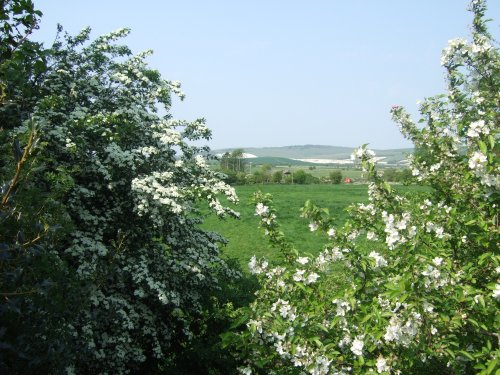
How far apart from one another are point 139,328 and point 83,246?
189 centimetres

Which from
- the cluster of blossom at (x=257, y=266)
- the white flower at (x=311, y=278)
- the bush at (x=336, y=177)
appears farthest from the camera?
the bush at (x=336, y=177)

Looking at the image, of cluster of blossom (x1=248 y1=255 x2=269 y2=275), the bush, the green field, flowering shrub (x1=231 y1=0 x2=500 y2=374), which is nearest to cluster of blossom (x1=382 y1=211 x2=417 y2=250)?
flowering shrub (x1=231 y1=0 x2=500 y2=374)

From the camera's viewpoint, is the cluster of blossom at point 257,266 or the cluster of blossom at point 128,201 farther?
the cluster of blossom at point 128,201

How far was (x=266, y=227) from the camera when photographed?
4.56 meters

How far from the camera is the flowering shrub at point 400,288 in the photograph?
334cm

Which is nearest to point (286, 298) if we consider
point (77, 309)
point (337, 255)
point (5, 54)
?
point (337, 255)

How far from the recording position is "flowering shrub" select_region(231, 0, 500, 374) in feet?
11.0

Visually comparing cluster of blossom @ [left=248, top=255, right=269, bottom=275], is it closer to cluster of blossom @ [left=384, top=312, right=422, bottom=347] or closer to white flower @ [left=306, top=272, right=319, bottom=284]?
white flower @ [left=306, top=272, right=319, bottom=284]

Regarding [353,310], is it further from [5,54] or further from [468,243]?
[5,54]

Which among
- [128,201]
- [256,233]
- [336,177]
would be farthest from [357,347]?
[336,177]

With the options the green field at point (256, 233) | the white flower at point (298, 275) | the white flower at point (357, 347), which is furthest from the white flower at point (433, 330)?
the green field at point (256, 233)

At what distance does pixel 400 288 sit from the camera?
10.2 ft

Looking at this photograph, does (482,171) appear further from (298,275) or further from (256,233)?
(256,233)

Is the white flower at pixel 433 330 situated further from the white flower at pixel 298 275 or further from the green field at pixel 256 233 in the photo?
the green field at pixel 256 233
